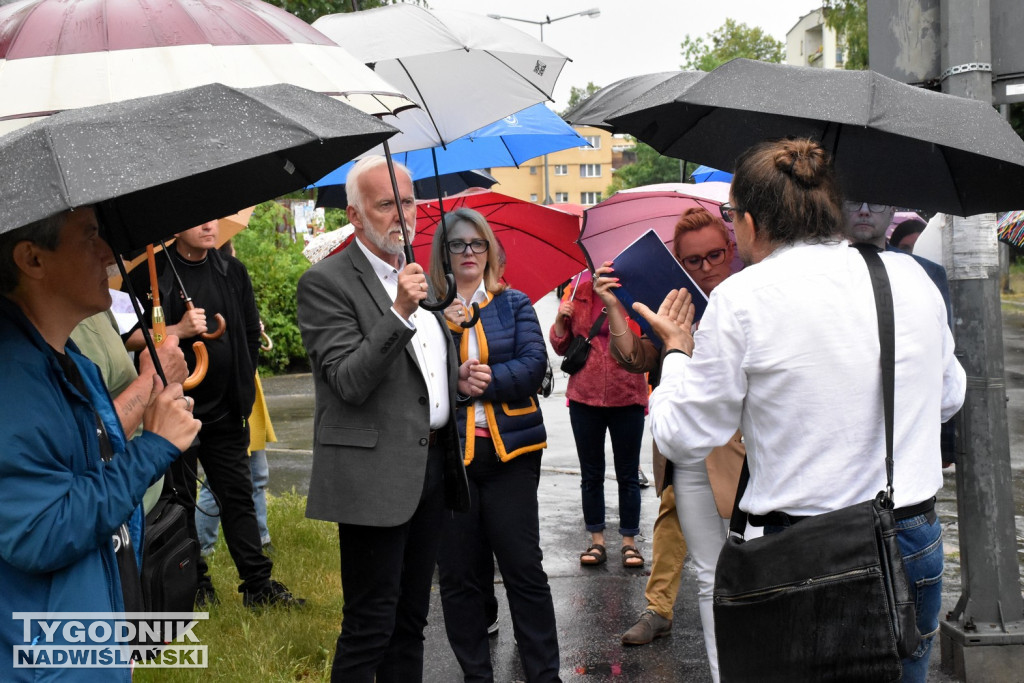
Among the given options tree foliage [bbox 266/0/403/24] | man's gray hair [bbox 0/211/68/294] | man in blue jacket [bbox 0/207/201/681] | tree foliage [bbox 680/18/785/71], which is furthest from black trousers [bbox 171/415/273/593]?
tree foliage [bbox 680/18/785/71]

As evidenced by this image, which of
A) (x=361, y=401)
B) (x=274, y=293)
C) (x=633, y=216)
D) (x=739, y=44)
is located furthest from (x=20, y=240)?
(x=739, y=44)

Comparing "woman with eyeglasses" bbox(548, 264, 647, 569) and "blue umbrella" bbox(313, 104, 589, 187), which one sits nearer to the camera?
"blue umbrella" bbox(313, 104, 589, 187)

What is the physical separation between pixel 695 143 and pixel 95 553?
2.77 m

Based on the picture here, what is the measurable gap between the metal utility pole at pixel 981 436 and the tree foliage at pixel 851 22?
20713 millimetres

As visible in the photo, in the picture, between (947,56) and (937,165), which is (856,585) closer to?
(937,165)

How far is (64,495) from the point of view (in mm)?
2217

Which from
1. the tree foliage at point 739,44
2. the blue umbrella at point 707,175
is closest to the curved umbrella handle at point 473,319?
the blue umbrella at point 707,175

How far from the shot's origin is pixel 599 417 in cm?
638

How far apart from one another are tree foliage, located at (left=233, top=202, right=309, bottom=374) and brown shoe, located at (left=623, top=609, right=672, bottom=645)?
11992mm

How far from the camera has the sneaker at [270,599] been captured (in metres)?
5.40

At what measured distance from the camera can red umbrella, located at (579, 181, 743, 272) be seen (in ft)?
15.4

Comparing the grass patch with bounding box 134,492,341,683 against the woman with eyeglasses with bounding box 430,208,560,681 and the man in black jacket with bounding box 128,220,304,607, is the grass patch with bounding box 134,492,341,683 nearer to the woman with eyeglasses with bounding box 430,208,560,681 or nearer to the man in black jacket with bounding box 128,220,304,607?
the man in black jacket with bounding box 128,220,304,607

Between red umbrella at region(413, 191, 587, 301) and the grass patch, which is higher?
red umbrella at region(413, 191, 587, 301)

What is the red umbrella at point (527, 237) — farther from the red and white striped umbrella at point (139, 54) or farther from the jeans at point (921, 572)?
the jeans at point (921, 572)
